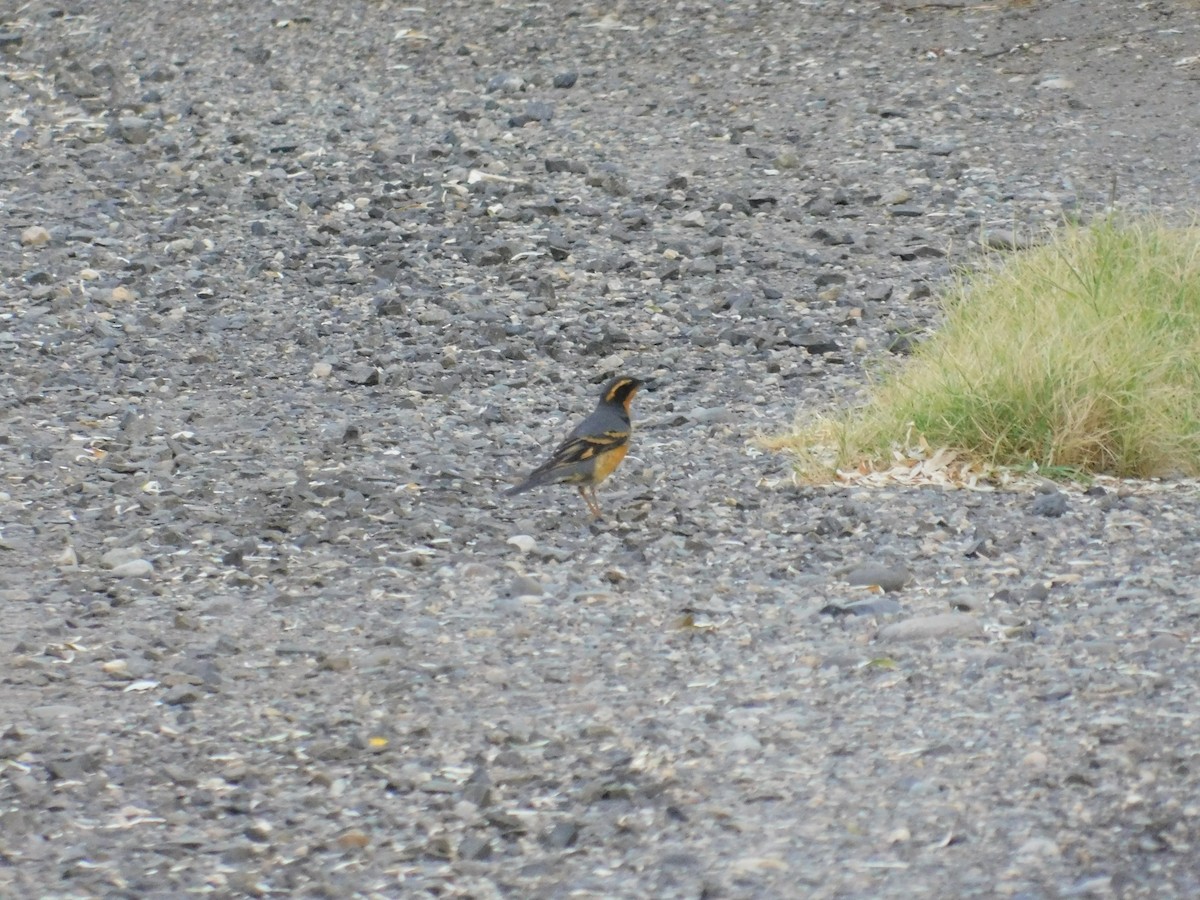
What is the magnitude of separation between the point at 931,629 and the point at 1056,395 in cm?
182

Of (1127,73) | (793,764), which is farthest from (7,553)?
(1127,73)

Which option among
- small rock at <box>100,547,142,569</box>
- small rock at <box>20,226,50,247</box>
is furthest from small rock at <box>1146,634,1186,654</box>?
small rock at <box>20,226,50,247</box>

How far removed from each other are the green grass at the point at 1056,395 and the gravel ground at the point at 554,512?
0.33 m

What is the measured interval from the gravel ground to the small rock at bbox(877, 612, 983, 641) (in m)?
0.02

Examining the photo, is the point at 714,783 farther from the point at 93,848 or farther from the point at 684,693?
the point at 93,848

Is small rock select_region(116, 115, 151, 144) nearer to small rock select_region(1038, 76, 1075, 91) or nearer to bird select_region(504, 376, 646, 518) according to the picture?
small rock select_region(1038, 76, 1075, 91)

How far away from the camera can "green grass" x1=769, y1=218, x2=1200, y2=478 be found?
6793 millimetres

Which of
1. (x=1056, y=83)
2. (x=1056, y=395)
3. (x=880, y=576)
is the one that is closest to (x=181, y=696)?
(x=880, y=576)

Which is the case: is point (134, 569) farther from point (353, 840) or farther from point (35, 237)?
point (35, 237)

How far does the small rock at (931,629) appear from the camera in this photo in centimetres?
529

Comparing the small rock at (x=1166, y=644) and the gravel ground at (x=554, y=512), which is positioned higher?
the gravel ground at (x=554, y=512)

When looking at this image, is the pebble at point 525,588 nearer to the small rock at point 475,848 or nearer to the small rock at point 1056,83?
the small rock at point 475,848

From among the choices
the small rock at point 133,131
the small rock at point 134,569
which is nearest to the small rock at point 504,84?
the small rock at point 133,131

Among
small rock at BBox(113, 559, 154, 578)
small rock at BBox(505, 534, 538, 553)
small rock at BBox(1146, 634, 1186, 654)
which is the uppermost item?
small rock at BBox(113, 559, 154, 578)
